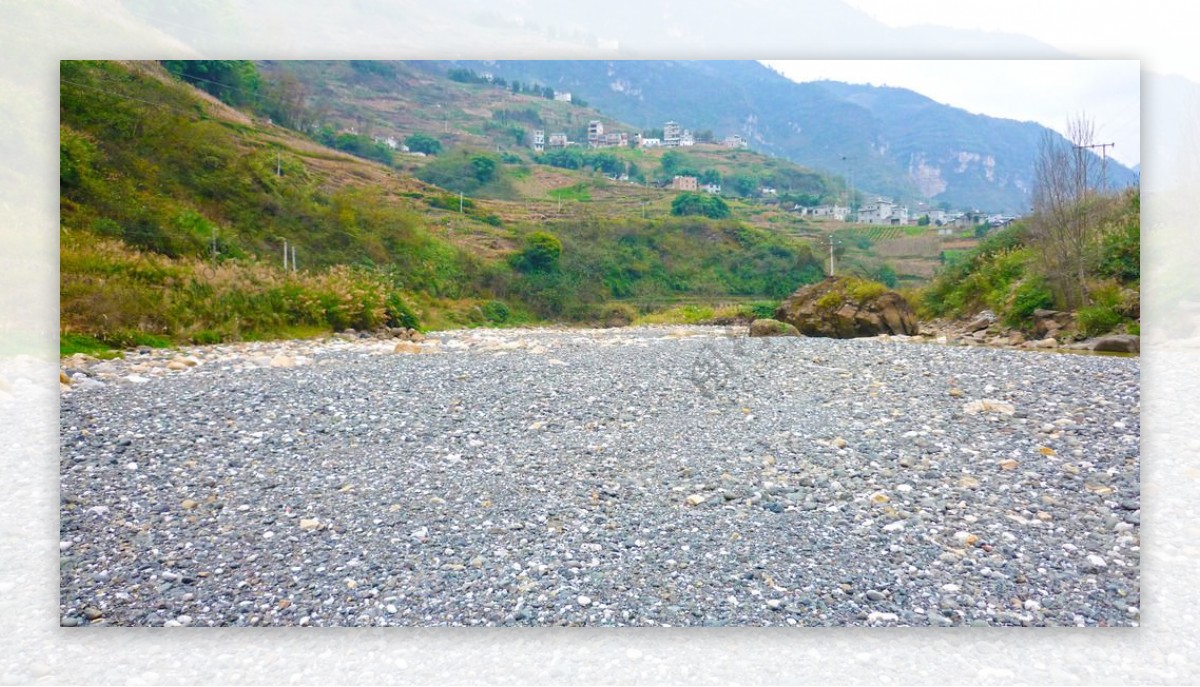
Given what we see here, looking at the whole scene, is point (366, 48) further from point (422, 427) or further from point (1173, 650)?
point (1173, 650)

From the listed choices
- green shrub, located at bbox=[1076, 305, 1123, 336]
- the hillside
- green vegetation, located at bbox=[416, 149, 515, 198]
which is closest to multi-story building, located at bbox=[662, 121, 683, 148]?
the hillside

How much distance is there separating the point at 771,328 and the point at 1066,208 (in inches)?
72.0

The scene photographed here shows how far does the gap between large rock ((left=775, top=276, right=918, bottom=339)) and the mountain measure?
2.06 ft

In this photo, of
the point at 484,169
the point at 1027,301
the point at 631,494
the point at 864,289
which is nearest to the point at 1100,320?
the point at 1027,301

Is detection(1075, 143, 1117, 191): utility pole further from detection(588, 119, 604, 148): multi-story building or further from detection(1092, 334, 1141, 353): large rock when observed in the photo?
detection(588, 119, 604, 148): multi-story building

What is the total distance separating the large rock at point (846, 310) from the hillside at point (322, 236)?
132 millimetres

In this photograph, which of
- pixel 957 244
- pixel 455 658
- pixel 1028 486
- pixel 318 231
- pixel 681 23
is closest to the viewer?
pixel 455 658

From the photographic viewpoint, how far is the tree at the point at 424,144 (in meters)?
6.44

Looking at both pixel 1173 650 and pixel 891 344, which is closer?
pixel 1173 650

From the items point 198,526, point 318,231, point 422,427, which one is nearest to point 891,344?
point 422,427

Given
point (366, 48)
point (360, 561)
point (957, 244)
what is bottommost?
point (360, 561)

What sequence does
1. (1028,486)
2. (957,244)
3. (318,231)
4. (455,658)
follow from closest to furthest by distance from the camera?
1. (455,658)
2. (1028,486)
3. (957,244)
4. (318,231)

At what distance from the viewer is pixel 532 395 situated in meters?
4.45

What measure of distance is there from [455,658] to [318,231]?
4003mm
